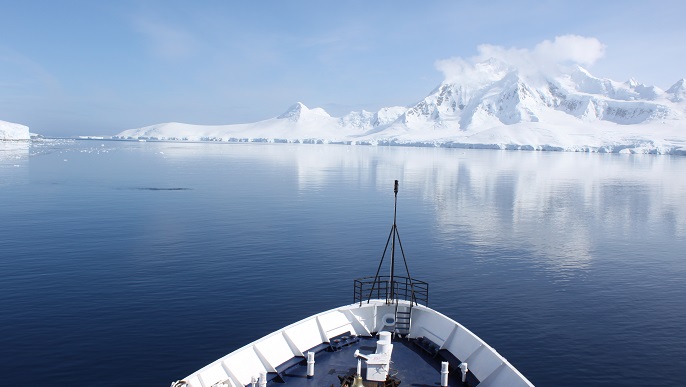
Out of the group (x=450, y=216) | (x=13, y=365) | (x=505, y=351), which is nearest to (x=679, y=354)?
(x=505, y=351)

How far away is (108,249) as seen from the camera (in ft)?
149

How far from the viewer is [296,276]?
40125 mm

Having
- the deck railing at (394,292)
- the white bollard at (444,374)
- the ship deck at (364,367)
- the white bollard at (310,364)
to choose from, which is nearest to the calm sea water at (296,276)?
the deck railing at (394,292)

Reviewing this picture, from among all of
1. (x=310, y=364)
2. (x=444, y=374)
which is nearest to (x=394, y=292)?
(x=444, y=374)

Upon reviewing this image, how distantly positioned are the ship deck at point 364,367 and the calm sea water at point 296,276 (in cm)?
742

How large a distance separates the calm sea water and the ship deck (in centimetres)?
742

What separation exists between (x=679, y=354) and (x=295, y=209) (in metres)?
50.5

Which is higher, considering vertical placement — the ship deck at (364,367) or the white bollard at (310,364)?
the white bollard at (310,364)

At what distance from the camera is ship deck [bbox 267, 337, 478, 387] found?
19.1 metres

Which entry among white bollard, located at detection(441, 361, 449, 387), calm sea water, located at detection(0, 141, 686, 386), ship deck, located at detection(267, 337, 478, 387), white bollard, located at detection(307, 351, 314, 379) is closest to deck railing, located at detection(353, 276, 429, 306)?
calm sea water, located at detection(0, 141, 686, 386)

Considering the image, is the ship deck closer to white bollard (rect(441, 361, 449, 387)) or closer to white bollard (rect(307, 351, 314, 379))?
white bollard (rect(307, 351, 314, 379))

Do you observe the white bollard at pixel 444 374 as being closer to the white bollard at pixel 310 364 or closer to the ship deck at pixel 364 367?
the ship deck at pixel 364 367

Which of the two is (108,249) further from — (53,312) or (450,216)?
(450,216)

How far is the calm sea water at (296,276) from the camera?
26.8 metres
